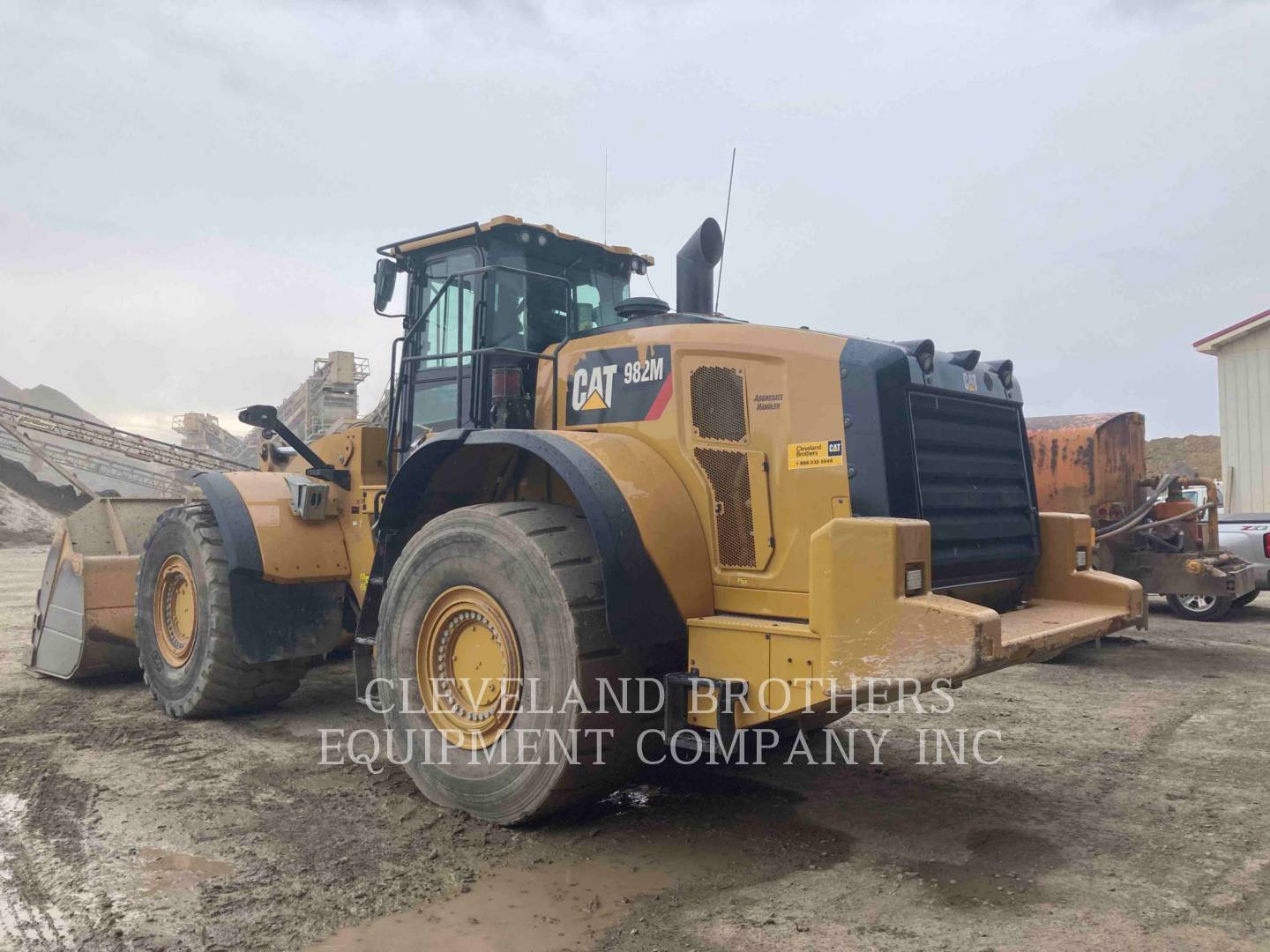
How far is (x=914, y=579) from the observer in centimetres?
362

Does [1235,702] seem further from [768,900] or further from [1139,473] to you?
[768,900]

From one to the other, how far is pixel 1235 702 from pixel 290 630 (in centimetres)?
642

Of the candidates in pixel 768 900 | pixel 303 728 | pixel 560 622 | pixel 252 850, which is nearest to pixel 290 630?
pixel 303 728

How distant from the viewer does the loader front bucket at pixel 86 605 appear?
279 inches

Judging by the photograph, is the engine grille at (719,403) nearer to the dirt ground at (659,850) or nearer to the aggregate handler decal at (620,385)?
the aggregate handler decal at (620,385)

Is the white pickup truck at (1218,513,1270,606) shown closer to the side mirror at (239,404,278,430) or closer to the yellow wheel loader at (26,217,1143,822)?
the yellow wheel loader at (26,217,1143,822)

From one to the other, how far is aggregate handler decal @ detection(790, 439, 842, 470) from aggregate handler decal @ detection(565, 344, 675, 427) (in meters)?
0.65

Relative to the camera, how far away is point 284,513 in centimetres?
612

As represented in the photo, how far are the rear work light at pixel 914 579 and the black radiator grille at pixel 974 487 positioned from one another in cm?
47

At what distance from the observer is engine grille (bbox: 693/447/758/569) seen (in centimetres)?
411

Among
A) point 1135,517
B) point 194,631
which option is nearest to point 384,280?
point 194,631

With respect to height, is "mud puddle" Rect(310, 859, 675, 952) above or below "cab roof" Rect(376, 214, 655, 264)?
below

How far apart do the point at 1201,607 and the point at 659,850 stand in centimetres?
981

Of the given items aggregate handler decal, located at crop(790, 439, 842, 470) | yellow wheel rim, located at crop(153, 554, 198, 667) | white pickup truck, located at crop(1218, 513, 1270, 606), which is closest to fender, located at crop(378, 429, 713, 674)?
aggregate handler decal, located at crop(790, 439, 842, 470)
